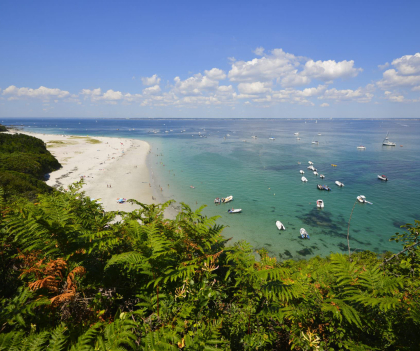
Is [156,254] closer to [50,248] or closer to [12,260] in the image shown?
[50,248]

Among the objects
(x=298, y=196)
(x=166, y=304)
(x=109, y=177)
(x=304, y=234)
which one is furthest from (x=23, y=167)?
(x=298, y=196)

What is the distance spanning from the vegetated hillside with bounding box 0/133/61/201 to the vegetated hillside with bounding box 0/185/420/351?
65.9 feet

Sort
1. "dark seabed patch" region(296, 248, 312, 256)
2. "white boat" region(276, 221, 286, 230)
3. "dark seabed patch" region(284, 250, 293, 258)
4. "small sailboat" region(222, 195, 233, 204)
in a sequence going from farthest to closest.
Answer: "small sailboat" region(222, 195, 233, 204)
"white boat" region(276, 221, 286, 230)
"dark seabed patch" region(296, 248, 312, 256)
"dark seabed patch" region(284, 250, 293, 258)

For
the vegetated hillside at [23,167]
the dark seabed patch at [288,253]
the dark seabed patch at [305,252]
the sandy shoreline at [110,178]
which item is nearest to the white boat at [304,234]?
the dark seabed patch at [305,252]

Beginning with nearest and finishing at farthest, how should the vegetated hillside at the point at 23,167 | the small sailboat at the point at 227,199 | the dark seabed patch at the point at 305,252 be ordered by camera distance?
the vegetated hillside at the point at 23,167, the dark seabed patch at the point at 305,252, the small sailboat at the point at 227,199

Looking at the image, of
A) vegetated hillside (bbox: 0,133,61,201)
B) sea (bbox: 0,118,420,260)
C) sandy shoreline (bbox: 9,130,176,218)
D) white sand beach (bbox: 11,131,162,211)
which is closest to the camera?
vegetated hillside (bbox: 0,133,61,201)

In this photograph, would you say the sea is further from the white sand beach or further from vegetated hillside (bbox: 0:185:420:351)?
vegetated hillside (bbox: 0:185:420:351)

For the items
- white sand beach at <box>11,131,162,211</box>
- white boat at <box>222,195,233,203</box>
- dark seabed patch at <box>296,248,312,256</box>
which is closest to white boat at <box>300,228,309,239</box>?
dark seabed patch at <box>296,248,312,256</box>

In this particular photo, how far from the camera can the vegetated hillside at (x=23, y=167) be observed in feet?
76.8

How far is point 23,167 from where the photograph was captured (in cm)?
3519

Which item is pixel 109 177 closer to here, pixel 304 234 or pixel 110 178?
pixel 110 178

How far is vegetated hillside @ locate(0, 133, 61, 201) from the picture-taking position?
23422mm

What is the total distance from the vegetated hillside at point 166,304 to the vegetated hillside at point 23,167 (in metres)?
20.1

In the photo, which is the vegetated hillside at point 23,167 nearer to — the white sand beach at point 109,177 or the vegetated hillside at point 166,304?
the white sand beach at point 109,177
